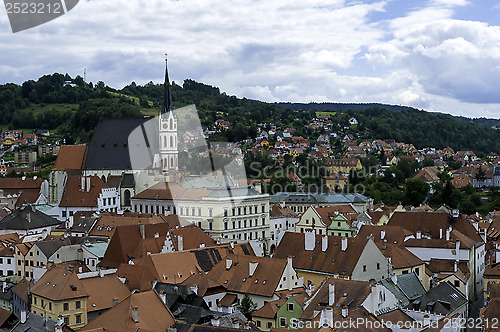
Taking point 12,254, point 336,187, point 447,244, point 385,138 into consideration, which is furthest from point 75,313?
point 385,138

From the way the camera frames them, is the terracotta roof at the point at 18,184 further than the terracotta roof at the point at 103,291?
Yes

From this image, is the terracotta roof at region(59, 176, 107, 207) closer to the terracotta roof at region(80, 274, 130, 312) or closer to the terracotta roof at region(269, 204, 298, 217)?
the terracotta roof at region(269, 204, 298, 217)

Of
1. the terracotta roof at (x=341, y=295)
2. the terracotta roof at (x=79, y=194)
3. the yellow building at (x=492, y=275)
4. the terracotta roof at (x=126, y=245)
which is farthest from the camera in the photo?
the terracotta roof at (x=79, y=194)

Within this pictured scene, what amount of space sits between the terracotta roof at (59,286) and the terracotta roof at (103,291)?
0.71m

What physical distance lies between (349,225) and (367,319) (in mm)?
38033

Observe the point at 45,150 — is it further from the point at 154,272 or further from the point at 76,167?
the point at 154,272

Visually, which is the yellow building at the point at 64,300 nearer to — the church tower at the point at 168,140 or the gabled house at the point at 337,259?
the gabled house at the point at 337,259

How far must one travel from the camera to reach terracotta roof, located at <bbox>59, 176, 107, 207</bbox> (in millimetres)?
80312

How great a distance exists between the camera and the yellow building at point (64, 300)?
37594 mm

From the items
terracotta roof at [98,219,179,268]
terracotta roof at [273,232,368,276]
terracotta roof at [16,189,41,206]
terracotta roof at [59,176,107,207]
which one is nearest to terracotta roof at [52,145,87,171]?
terracotta roof at [16,189,41,206]

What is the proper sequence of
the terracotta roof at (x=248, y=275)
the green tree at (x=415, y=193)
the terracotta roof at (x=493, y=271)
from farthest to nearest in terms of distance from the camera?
1. the green tree at (x=415, y=193)
2. the terracotta roof at (x=493, y=271)
3. the terracotta roof at (x=248, y=275)

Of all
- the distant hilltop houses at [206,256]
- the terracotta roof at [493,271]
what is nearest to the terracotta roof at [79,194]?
the distant hilltop houses at [206,256]

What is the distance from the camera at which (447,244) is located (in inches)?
2029

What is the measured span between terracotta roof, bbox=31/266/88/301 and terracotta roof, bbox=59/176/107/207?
132ft
